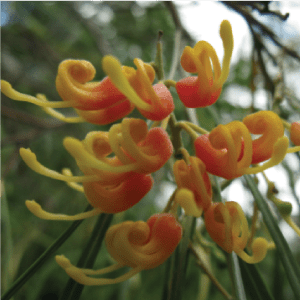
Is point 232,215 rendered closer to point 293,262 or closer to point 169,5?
point 293,262

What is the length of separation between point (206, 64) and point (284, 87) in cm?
58

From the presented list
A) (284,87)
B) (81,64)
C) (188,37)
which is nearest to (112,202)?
(81,64)

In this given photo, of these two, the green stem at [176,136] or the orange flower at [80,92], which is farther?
the green stem at [176,136]

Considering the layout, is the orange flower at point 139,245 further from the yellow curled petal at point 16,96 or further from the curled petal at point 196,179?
the yellow curled petal at point 16,96

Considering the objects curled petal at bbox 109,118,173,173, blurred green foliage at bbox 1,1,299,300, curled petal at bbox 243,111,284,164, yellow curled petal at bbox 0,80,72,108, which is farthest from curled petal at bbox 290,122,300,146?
blurred green foliage at bbox 1,1,299,300

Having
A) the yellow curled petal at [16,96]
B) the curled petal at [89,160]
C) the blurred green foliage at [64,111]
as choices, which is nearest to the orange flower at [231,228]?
the curled petal at [89,160]

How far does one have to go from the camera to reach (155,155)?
0.33 metres

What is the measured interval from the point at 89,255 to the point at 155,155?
9.0 inches

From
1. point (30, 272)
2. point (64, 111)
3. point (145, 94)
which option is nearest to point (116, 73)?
point (145, 94)

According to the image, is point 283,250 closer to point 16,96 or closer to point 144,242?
point 144,242

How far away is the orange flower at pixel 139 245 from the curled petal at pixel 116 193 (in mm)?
26

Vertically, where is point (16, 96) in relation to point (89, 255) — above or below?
above

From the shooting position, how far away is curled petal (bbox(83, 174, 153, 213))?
1.15 ft

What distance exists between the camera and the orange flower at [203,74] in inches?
13.1
